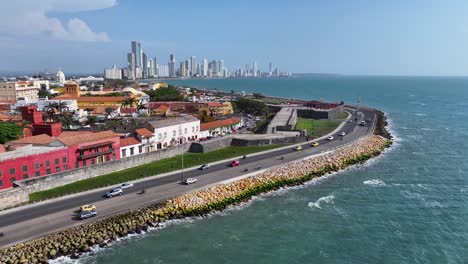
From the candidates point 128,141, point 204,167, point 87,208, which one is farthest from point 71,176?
point 204,167

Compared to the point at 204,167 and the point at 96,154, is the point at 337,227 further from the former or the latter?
the point at 96,154

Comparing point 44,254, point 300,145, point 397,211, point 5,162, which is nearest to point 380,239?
point 397,211

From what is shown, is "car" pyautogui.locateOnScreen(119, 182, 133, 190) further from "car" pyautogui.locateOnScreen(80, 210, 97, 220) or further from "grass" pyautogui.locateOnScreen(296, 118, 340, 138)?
"grass" pyautogui.locateOnScreen(296, 118, 340, 138)

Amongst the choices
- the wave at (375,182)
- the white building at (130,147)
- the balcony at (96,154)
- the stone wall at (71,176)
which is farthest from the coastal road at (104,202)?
the wave at (375,182)

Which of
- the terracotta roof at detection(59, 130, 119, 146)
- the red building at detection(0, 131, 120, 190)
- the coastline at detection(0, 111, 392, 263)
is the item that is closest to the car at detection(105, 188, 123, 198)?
the coastline at detection(0, 111, 392, 263)

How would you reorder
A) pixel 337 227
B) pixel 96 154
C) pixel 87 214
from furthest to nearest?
pixel 96 154 → pixel 337 227 → pixel 87 214

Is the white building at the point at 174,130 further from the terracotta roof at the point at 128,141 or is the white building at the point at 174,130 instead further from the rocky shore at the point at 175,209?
the rocky shore at the point at 175,209
